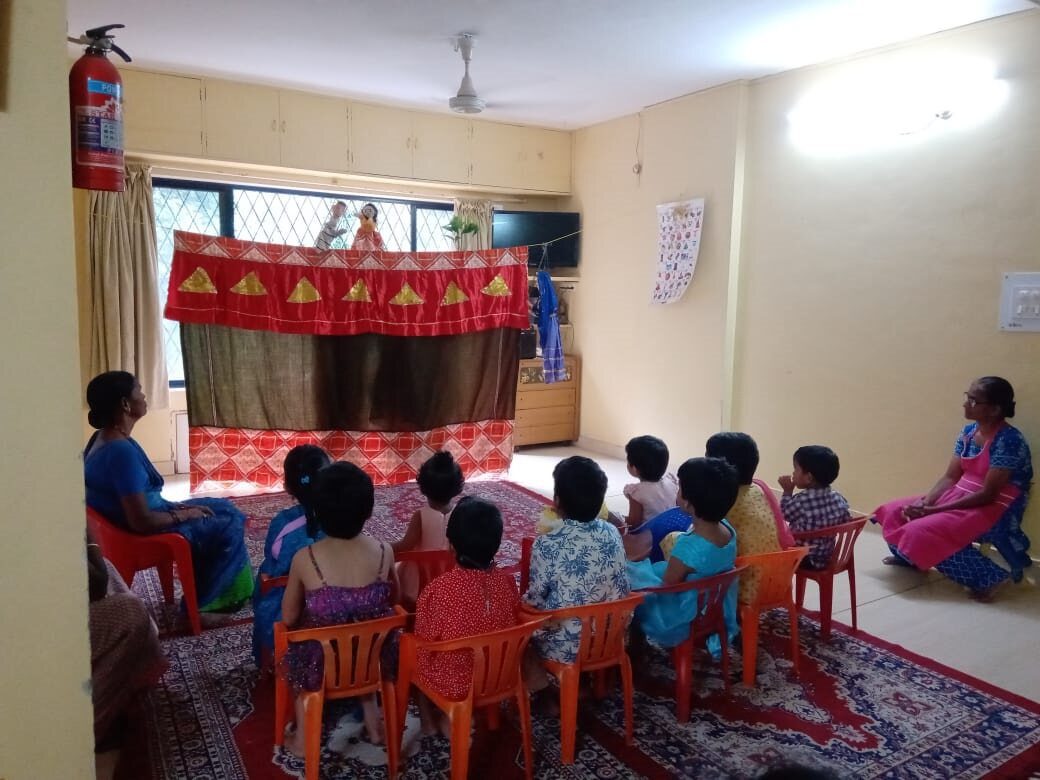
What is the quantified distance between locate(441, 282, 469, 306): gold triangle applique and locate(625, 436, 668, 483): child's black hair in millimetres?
2344

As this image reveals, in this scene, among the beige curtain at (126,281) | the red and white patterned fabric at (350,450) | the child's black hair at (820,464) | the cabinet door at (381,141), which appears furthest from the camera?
the cabinet door at (381,141)

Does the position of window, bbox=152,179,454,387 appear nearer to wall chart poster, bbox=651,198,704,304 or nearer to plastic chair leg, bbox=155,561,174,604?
wall chart poster, bbox=651,198,704,304

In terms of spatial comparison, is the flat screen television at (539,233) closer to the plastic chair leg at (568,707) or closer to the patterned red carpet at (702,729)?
the patterned red carpet at (702,729)

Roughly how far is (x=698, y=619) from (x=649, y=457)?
0.64 meters

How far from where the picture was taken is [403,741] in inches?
80.0

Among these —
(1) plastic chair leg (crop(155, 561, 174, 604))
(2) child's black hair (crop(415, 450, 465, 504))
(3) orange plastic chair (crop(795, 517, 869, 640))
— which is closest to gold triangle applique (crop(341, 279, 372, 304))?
(1) plastic chair leg (crop(155, 561, 174, 604))

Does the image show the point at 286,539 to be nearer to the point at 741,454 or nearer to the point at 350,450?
the point at 741,454

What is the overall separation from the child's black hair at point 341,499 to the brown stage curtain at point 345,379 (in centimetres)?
272

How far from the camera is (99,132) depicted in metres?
1.45

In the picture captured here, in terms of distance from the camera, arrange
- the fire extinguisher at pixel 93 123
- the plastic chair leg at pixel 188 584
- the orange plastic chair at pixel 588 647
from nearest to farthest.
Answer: the fire extinguisher at pixel 93 123, the orange plastic chair at pixel 588 647, the plastic chair leg at pixel 188 584

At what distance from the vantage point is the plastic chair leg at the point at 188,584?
259cm

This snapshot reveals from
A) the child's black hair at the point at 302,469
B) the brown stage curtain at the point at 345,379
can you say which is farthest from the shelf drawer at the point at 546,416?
the child's black hair at the point at 302,469

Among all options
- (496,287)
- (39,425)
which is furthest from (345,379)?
(39,425)

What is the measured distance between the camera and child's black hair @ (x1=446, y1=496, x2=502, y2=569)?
1780 mm
